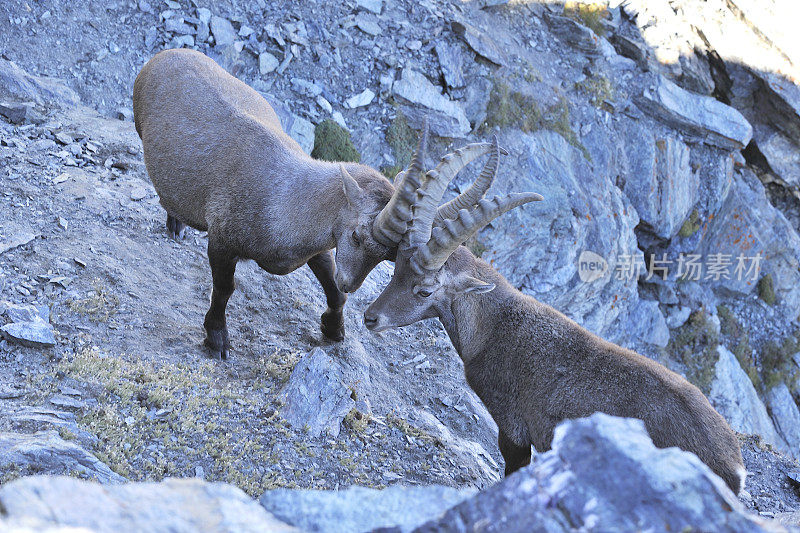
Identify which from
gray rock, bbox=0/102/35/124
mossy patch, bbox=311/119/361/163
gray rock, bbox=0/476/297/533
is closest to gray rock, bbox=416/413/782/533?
gray rock, bbox=0/476/297/533

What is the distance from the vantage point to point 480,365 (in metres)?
6.98

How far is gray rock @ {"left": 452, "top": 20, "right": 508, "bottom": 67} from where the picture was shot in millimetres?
20047

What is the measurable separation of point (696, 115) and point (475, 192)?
64.7 feet

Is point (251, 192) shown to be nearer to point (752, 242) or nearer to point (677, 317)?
point (677, 317)

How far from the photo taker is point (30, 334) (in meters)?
6.95

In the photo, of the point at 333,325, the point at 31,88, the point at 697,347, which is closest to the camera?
the point at 333,325

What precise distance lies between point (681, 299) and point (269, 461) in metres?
21.2

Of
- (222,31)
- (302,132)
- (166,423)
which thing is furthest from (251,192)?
(222,31)

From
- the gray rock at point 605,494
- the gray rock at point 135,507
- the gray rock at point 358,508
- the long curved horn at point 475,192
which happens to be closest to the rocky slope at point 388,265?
the long curved horn at point 475,192

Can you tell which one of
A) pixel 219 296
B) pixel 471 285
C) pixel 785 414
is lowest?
pixel 785 414

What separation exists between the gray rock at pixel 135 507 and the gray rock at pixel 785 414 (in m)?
23.1

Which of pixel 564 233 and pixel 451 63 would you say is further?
pixel 451 63

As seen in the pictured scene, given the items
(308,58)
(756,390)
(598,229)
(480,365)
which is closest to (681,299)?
(756,390)
